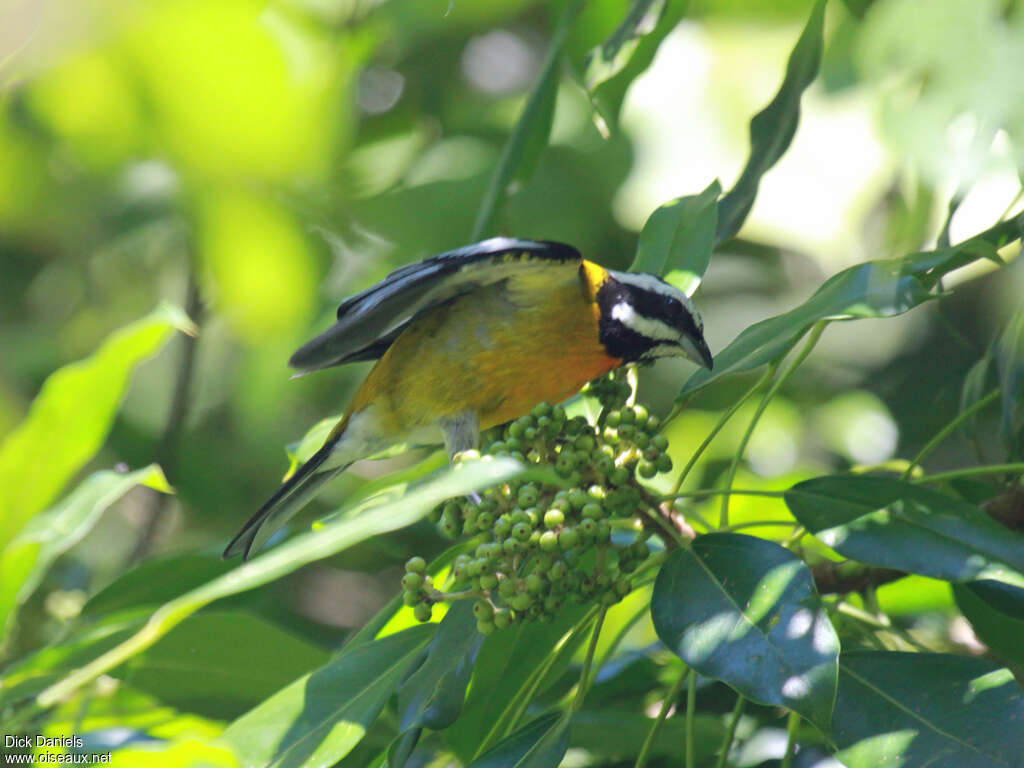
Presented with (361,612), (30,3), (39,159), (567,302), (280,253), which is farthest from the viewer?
(361,612)

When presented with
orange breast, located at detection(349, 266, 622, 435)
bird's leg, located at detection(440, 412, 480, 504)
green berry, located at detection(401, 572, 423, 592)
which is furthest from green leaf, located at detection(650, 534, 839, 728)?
orange breast, located at detection(349, 266, 622, 435)

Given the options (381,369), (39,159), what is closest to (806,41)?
(381,369)

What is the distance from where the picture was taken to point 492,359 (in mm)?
2297

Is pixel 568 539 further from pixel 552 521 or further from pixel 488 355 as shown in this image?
pixel 488 355

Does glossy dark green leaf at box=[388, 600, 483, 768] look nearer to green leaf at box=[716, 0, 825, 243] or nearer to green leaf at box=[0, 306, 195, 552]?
green leaf at box=[0, 306, 195, 552]

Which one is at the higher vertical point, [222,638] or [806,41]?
[806,41]

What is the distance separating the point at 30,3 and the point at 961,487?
5.77 ft

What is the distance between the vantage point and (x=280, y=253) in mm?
3000

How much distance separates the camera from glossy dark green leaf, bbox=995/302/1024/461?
64.4 inches

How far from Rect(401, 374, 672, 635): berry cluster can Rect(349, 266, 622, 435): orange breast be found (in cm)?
65

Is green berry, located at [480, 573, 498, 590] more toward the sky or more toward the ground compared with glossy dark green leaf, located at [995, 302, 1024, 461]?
more toward the ground

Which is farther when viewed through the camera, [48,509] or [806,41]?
[806,41]

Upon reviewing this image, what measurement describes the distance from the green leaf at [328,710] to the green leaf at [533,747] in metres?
0.18

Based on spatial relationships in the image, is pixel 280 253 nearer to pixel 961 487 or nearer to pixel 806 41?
pixel 806 41
